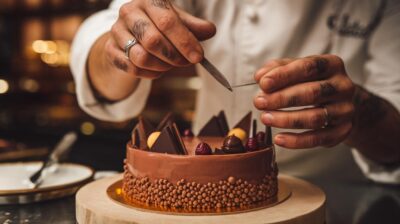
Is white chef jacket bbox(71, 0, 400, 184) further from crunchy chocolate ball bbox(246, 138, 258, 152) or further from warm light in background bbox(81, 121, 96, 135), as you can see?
warm light in background bbox(81, 121, 96, 135)

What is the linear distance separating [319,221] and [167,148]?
362 mm

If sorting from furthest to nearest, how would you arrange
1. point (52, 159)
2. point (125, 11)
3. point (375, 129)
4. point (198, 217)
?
point (375, 129) < point (52, 159) < point (125, 11) < point (198, 217)

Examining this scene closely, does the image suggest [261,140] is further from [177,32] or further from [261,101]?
[177,32]

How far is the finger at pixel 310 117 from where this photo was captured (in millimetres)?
1193

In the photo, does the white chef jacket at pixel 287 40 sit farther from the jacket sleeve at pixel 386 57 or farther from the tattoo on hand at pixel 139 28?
the tattoo on hand at pixel 139 28

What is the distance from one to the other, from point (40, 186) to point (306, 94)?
728mm

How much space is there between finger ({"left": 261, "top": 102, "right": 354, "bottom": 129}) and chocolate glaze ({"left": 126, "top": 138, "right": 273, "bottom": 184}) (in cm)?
9

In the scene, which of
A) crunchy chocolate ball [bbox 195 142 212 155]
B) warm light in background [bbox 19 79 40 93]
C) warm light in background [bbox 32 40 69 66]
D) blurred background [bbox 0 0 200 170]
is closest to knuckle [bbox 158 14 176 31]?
crunchy chocolate ball [bbox 195 142 212 155]

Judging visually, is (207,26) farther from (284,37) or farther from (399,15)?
(399,15)

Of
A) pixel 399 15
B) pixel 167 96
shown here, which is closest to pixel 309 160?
pixel 399 15

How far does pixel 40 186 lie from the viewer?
144cm

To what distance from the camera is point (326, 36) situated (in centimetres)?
207

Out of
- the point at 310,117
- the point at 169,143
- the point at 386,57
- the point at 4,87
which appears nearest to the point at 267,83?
the point at 310,117

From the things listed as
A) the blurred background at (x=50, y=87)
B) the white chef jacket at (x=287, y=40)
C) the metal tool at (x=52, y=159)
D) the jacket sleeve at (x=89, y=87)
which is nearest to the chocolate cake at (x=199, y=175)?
the metal tool at (x=52, y=159)
